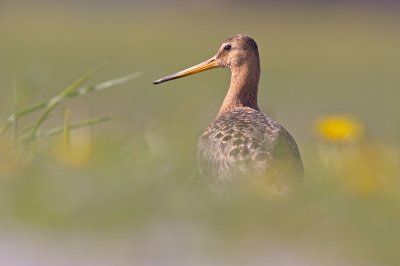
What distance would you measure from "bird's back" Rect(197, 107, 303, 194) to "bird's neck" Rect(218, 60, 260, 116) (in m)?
1.15

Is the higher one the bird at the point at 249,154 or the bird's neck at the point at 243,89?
the bird's neck at the point at 243,89

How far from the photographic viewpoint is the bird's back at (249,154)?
728cm

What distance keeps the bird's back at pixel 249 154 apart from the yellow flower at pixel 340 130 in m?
0.35

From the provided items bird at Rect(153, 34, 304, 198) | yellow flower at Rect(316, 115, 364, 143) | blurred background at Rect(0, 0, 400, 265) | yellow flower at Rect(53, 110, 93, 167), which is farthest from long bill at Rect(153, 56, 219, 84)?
yellow flower at Rect(53, 110, 93, 167)

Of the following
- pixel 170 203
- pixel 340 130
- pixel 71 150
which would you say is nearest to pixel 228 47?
pixel 340 130

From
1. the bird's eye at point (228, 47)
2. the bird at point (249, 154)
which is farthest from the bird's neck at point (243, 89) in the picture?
the bird at point (249, 154)

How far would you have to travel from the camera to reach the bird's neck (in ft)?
30.9

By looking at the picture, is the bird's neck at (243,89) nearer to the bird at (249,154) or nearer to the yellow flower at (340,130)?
the bird at (249,154)

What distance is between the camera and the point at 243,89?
9531 mm

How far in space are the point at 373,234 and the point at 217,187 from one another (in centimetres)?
198

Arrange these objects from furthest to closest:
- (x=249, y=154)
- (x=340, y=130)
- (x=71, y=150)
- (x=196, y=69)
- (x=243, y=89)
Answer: (x=196, y=69) < (x=243, y=89) < (x=340, y=130) < (x=249, y=154) < (x=71, y=150)

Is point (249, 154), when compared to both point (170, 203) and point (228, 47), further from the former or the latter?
point (228, 47)

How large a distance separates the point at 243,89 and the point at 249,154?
2.06 meters

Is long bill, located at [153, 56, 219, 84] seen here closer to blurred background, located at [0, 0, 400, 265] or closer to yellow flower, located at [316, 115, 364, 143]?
blurred background, located at [0, 0, 400, 265]
